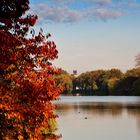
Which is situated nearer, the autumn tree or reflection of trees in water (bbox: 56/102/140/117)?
the autumn tree

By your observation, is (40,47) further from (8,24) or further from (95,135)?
(95,135)

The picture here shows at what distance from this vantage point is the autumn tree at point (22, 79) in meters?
10.3

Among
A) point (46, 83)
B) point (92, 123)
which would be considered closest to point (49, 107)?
point (46, 83)

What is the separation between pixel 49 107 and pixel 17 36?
2046 mm

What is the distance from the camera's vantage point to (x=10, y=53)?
33.9 ft

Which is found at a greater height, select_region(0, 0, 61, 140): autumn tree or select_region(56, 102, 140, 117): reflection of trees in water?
select_region(0, 0, 61, 140): autumn tree

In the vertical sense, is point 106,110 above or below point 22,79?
below

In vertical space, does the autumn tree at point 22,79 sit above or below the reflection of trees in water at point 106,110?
above

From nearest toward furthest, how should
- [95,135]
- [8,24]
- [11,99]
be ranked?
1. [11,99]
2. [8,24]
3. [95,135]

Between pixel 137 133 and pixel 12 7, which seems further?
pixel 137 133

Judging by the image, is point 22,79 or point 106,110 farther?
point 106,110

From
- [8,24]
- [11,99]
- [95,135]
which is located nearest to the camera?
[11,99]

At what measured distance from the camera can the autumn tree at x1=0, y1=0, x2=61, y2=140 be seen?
33.7 feet

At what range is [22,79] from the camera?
10586 millimetres
